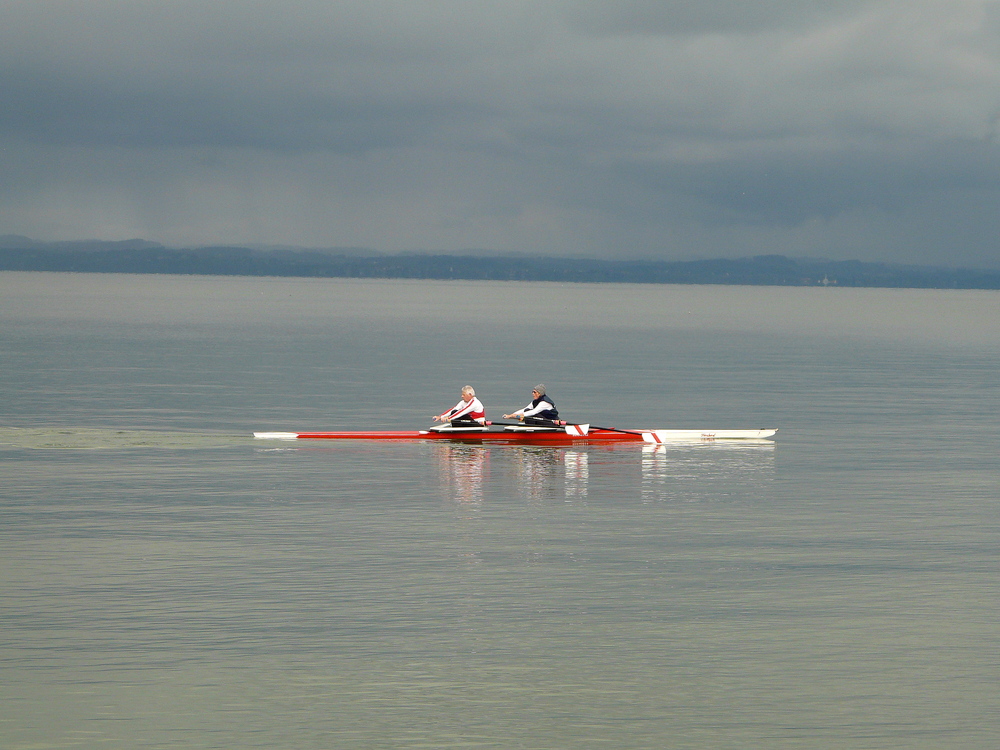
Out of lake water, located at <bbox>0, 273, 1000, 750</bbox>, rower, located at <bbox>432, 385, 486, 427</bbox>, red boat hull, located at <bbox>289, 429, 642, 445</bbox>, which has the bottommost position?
lake water, located at <bbox>0, 273, 1000, 750</bbox>

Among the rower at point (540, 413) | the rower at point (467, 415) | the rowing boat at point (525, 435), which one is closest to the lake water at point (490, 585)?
the rowing boat at point (525, 435)

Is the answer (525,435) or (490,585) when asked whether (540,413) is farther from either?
(490,585)

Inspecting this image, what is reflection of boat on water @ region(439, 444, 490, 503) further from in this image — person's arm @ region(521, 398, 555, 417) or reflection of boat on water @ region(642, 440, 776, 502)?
reflection of boat on water @ region(642, 440, 776, 502)

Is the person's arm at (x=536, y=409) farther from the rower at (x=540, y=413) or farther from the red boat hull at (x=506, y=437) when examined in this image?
the red boat hull at (x=506, y=437)

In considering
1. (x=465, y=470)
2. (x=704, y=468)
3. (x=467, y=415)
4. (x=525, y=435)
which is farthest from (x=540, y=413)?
(x=704, y=468)

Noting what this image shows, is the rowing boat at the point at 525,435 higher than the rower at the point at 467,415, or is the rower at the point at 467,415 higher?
the rower at the point at 467,415

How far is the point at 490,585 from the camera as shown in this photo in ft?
78.3

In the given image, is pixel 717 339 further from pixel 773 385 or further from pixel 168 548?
pixel 168 548

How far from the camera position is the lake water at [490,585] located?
1708 centimetres

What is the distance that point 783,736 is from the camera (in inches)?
648

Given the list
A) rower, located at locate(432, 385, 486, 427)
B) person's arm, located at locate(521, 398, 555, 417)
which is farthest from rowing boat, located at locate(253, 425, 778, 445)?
person's arm, located at locate(521, 398, 555, 417)

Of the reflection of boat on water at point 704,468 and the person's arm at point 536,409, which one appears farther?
the person's arm at point 536,409

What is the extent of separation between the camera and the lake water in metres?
17.1

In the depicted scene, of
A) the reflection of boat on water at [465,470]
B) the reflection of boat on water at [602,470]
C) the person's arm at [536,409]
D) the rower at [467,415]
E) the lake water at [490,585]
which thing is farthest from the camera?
the person's arm at [536,409]
